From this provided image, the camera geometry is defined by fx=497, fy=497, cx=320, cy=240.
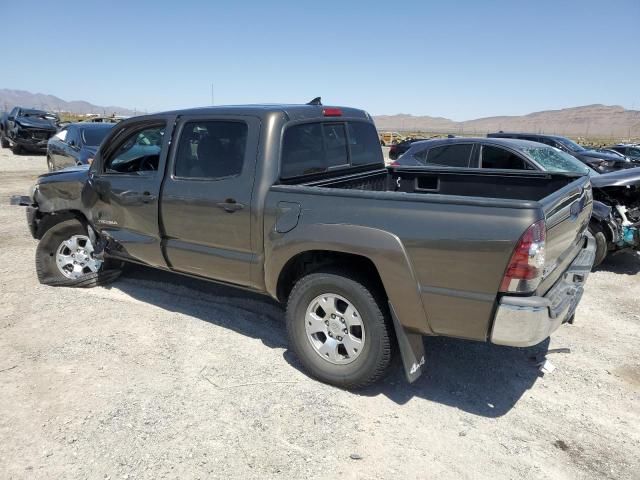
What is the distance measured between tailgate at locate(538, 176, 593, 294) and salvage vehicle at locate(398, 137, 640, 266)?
239cm

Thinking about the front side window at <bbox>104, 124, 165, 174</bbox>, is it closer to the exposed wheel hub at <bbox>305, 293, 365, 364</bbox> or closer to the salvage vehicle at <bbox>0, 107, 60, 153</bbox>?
the exposed wheel hub at <bbox>305, 293, 365, 364</bbox>

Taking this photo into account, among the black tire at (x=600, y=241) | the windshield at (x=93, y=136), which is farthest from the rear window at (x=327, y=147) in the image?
the windshield at (x=93, y=136)

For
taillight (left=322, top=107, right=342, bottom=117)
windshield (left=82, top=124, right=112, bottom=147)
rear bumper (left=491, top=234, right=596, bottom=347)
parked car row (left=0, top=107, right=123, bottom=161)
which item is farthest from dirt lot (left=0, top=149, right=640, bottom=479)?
parked car row (left=0, top=107, right=123, bottom=161)

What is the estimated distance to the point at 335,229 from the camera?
3211mm

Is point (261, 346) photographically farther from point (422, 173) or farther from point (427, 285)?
point (422, 173)

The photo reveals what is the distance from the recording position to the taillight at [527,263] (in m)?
2.65

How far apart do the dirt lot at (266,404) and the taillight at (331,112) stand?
1.93 m

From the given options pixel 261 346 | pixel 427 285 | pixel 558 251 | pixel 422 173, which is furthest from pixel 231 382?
pixel 422 173

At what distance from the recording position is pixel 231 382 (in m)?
3.61

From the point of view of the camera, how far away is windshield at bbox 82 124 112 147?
420 inches

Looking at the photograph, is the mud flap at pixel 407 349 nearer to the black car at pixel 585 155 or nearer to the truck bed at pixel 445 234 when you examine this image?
the truck bed at pixel 445 234

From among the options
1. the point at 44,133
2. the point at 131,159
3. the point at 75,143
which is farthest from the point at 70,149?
Answer: the point at 44,133

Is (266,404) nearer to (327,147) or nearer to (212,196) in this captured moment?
(212,196)

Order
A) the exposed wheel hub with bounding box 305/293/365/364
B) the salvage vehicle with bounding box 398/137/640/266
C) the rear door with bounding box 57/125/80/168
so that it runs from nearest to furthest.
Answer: the exposed wheel hub with bounding box 305/293/365/364
the salvage vehicle with bounding box 398/137/640/266
the rear door with bounding box 57/125/80/168
